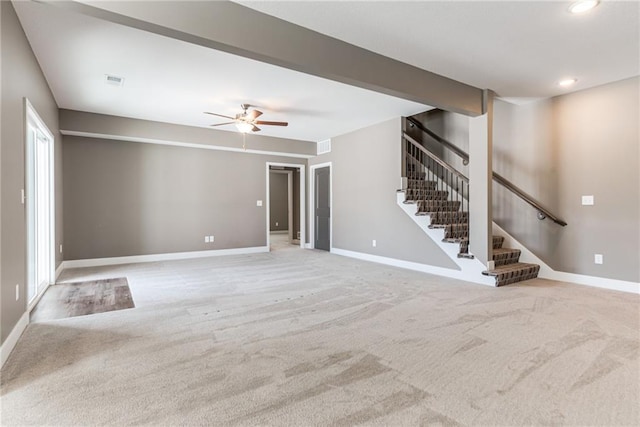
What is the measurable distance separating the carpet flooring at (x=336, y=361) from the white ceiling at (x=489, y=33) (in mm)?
2681

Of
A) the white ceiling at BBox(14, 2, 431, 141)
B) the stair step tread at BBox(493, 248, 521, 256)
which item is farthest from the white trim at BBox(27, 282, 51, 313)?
the stair step tread at BBox(493, 248, 521, 256)

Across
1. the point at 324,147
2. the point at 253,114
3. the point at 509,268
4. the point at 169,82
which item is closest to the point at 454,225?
the point at 509,268

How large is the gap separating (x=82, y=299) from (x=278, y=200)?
909cm

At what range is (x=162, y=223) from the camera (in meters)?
6.86

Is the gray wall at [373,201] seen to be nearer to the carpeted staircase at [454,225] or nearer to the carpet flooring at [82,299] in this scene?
the carpeted staircase at [454,225]

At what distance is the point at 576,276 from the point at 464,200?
2081mm

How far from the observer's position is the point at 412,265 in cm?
582

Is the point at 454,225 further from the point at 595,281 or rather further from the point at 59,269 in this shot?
the point at 59,269

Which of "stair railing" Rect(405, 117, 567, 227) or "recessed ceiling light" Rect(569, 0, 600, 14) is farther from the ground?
"recessed ceiling light" Rect(569, 0, 600, 14)

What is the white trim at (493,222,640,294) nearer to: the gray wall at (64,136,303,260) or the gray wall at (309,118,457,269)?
the gray wall at (309,118,457,269)

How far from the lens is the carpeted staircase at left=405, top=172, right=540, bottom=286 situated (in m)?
4.72

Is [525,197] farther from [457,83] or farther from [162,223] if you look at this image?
[162,223]

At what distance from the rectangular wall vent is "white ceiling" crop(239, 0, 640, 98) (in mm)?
4006

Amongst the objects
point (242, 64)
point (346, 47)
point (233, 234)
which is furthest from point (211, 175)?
point (346, 47)
